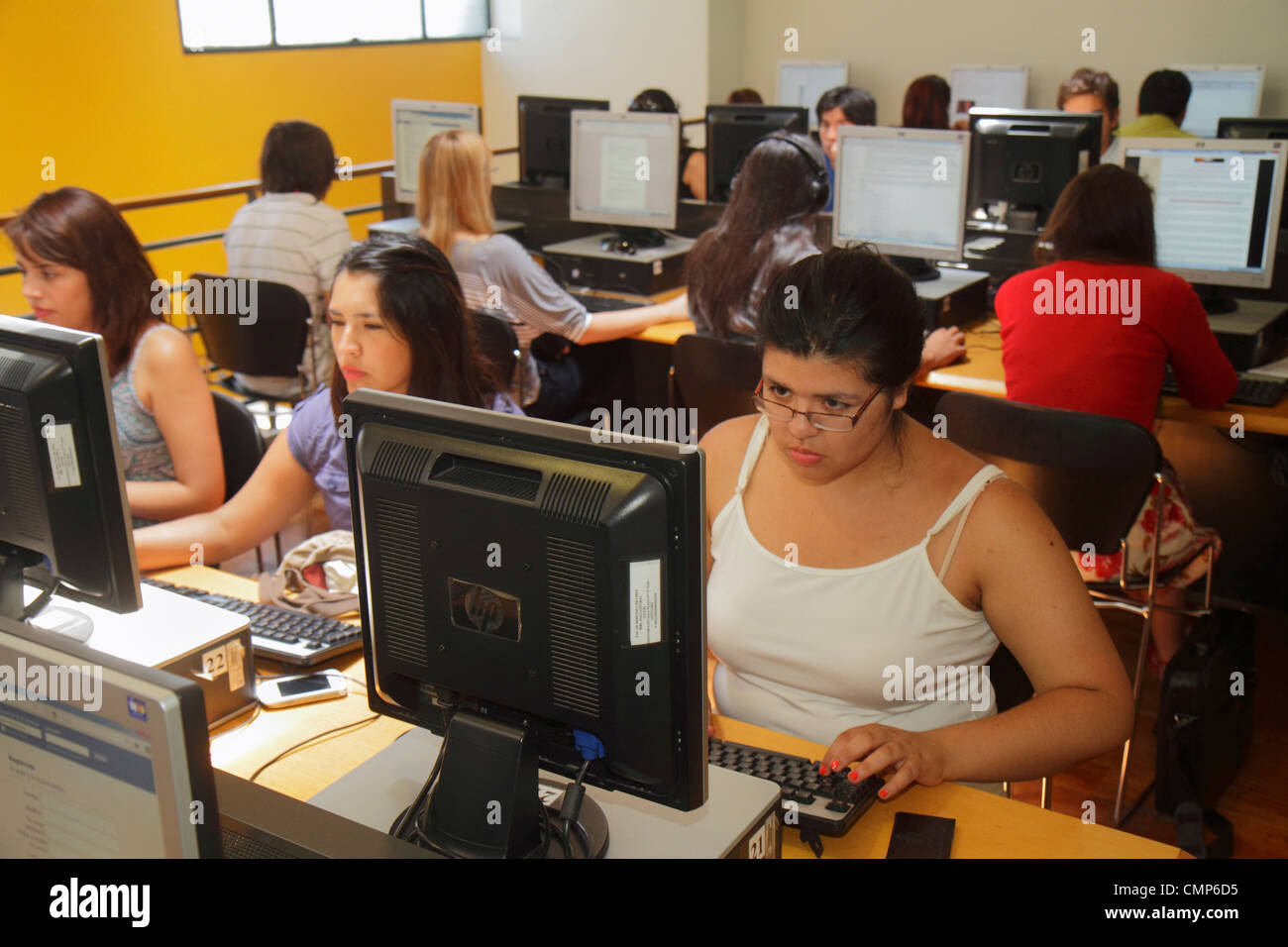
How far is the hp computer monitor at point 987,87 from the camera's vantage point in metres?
6.51

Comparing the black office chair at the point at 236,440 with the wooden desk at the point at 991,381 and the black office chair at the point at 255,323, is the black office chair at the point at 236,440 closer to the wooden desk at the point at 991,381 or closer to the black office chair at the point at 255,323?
the black office chair at the point at 255,323

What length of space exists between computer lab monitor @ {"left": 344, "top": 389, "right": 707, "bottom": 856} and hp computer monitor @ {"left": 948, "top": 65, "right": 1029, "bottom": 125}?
603 centimetres

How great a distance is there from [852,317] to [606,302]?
252 cm

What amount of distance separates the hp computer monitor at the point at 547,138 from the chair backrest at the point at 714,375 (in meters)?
2.19

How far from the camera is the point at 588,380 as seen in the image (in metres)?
4.16

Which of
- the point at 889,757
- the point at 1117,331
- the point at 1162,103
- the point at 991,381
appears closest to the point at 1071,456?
the point at 1117,331

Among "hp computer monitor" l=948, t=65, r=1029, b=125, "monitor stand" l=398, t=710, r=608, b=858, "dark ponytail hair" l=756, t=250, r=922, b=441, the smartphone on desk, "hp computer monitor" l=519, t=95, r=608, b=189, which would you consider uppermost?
"hp computer monitor" l=948, t=65, r=1029, b=125

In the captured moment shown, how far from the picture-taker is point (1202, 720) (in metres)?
2.16

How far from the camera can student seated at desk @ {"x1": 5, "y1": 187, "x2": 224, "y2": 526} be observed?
2.13 m

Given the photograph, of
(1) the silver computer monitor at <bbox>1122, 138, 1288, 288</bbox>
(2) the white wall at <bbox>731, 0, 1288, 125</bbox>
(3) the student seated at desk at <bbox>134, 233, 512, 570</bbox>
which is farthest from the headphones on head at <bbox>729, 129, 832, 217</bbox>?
(2) the white wall at <bbox>731, 0, 1288, 125</bbox>

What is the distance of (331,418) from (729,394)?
1215 mm

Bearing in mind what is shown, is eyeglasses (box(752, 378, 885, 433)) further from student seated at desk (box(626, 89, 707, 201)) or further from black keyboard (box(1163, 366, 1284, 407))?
student seated at desk (box(626, 89, 707, 201))

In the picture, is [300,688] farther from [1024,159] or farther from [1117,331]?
[1024,159]
